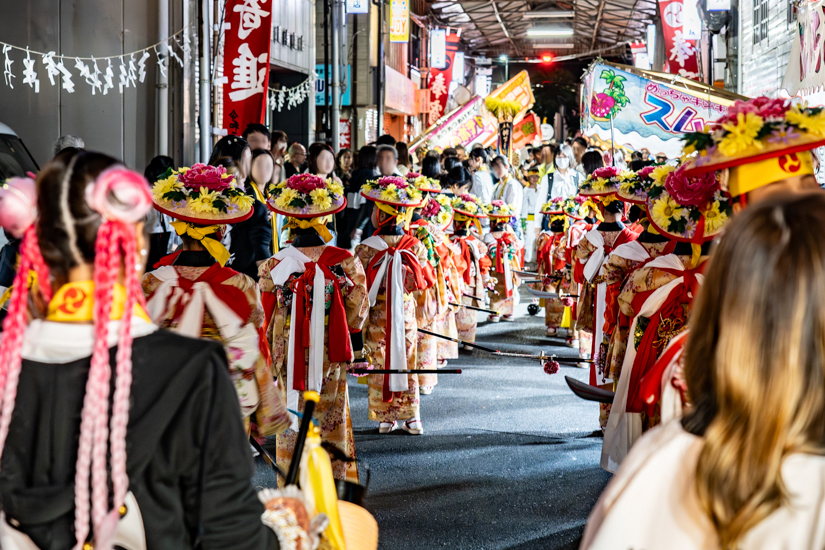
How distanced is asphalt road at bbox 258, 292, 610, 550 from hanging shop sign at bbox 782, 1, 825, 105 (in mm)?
2814

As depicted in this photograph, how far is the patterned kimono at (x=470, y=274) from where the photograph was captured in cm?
946

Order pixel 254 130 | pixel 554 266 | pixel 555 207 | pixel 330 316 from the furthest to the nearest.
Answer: pixel 554 266 < pixel 555 207 < pixel 254 130 < pixel 330 316

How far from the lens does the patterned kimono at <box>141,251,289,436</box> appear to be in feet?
10.1

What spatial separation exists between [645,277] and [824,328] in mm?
3097

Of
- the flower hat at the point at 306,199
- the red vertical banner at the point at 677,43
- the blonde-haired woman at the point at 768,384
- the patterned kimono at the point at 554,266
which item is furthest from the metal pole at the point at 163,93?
the red vertical banner at the point at 677,43

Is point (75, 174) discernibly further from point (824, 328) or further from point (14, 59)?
point (14, 59)

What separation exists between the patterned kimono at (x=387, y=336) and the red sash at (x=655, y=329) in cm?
222

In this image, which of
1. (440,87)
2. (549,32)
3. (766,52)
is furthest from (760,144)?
(549,32)

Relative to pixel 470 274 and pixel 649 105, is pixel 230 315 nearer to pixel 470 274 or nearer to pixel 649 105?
pixel 649 105

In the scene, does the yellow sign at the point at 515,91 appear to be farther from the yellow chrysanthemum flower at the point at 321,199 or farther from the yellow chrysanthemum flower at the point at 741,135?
the yellow chrysanthemum flower at the point at 741,135

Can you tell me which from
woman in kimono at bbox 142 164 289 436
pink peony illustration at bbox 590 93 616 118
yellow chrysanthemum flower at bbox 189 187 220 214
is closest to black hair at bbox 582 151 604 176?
pink peony illustration at bbox 590 93 616 118

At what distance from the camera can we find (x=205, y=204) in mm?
3570

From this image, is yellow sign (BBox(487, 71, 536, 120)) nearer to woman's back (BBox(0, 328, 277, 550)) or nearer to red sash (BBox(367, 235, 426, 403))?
red sash (BBox(367, 235, 426, 403))

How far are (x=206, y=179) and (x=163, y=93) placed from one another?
5912 millimetres
